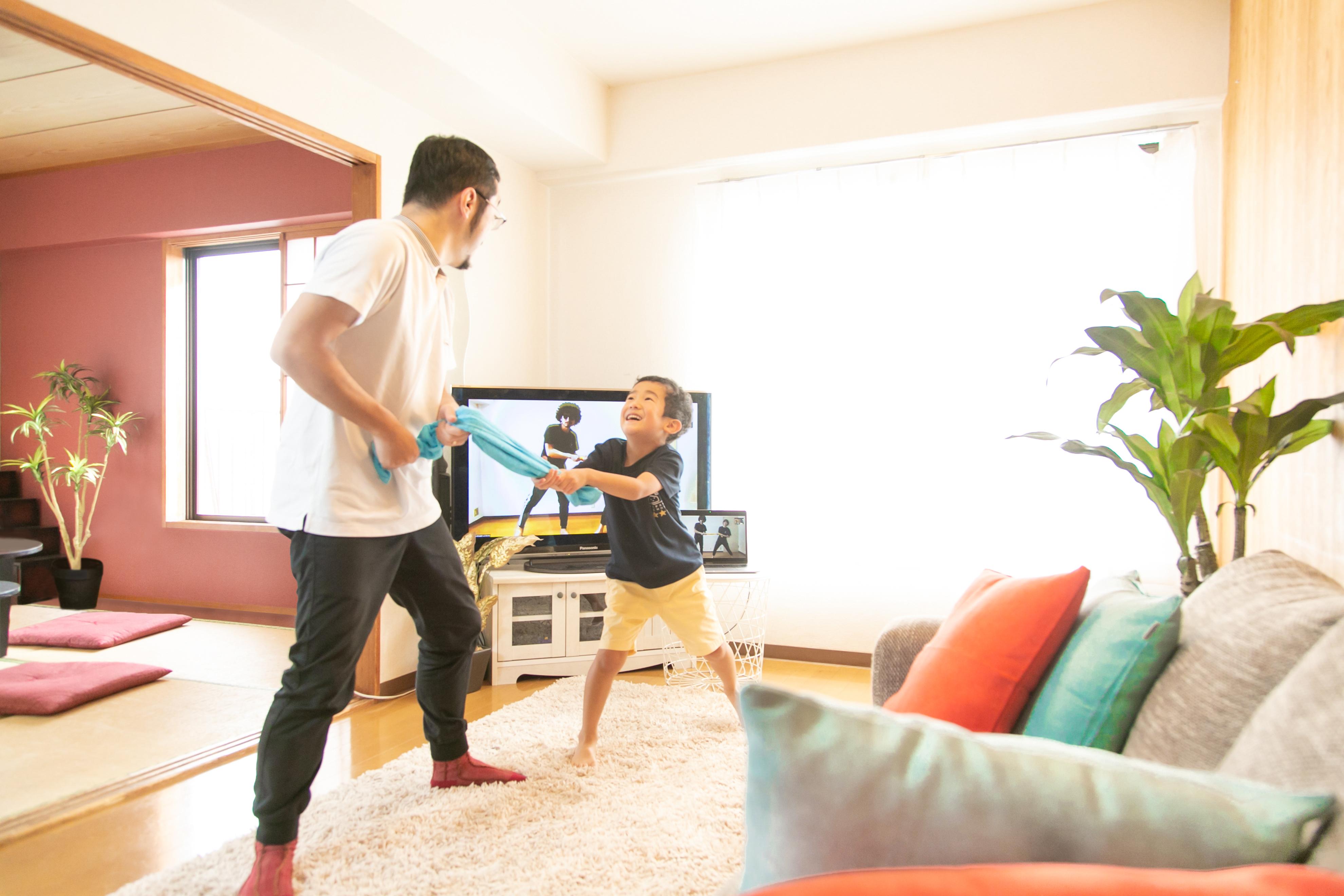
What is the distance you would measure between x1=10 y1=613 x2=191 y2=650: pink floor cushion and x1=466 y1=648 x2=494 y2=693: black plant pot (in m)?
1.92

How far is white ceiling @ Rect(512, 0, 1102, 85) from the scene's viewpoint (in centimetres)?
321

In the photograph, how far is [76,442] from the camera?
5012mm

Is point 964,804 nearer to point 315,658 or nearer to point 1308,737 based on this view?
point 1308,737

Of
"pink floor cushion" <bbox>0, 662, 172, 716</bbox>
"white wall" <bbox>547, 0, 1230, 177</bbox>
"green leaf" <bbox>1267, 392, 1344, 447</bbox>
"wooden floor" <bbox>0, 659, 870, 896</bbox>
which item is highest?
"white wall" <bbox>547, 0, 1230, 177</bbox>

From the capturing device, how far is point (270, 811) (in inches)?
64.5

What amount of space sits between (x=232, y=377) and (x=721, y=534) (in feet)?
10.7

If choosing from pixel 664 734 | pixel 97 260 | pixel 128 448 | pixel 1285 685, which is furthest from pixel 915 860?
pixel 97 260

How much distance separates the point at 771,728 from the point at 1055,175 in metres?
3.37

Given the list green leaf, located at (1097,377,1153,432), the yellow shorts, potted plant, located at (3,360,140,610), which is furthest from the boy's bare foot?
potted plant, located at (3,360,140,610)

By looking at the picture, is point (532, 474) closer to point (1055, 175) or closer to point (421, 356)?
point (421, 356)

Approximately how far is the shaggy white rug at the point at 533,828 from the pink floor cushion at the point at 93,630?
2311mm

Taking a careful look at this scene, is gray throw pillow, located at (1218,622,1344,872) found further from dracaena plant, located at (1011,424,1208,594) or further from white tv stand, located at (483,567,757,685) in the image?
white tv stand, located at (483,567,757,685)

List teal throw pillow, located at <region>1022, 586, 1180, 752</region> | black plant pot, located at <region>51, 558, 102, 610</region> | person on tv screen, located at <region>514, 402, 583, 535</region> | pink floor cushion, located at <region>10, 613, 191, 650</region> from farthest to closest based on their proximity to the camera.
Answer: black plant pot, located at <region>51, 558, 102, 610</region> → pink floor cushion, located at <region>10, 613, 191, 650</region> → person on tv screen, located at <region>514, 402, 583, 535</region> → teal throw pillow, located at <region>1022, 586, 1180, 752</region>

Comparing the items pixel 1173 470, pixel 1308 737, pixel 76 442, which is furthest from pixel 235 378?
pixel 1308 737
